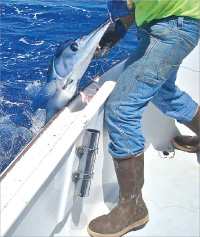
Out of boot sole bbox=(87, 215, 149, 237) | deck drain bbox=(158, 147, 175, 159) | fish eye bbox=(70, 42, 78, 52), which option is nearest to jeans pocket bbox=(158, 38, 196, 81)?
fish eye bbox=(70, 42, 78, 52)

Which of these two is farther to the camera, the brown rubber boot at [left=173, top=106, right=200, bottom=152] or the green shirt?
the brown rubber boot at [left=173, top=106, right=200, bottom=152]

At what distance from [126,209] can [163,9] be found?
106 cm

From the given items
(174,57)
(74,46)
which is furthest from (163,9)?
(74,46)

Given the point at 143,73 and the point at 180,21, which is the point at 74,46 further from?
the point at 180,21

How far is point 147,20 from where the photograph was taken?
65.3 inches

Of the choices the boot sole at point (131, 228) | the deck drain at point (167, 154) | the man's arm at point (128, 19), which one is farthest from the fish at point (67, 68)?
the deck drain at point (167, 154)

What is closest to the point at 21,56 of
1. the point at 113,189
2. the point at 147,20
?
the point at 113,189

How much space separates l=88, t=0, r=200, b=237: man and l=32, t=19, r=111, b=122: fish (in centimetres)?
16

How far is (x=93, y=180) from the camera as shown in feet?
6.49

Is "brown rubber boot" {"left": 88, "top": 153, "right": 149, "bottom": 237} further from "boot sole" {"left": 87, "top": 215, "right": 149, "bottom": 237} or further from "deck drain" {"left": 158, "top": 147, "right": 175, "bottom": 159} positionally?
"deck drain" {"left": 158, "top": 147, "right": 175, "bottom": 159}

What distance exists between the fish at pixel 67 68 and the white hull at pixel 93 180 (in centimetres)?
10

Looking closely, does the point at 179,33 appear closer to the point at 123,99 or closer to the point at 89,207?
the point at 123,99

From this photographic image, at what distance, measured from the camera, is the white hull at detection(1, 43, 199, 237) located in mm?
1297

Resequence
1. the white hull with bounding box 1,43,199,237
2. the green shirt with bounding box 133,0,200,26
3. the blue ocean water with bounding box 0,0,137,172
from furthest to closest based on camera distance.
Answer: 1. the blue ocean water with bounding box 0,0,137,172
2. the green shirt with bounding box 133,0,200,26
3. the white hull with bounding box 1,43,199,237
